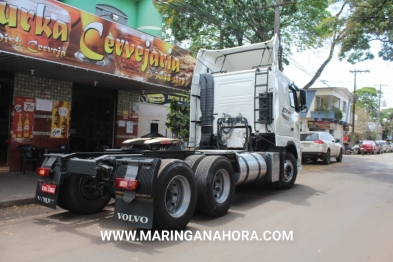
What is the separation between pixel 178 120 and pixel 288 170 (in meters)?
6.51

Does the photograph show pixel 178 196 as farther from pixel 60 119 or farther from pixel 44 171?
pixel 60 119

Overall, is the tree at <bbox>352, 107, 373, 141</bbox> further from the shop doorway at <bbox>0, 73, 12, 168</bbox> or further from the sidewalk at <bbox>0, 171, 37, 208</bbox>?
the sidewalk at <bbox>0, 171, 37, 208</bbox>

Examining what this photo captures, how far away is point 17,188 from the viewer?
25.3 feet

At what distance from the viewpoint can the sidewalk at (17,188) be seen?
21.9 feet

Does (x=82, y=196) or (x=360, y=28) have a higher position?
(x=360, y=28)

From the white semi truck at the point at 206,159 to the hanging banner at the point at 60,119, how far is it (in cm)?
459

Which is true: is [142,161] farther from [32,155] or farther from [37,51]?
[32,155]

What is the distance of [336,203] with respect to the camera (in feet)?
24.0

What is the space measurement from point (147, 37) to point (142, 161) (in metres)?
7.00

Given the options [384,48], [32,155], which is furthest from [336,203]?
[384,48]

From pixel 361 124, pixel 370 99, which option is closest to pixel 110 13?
pixel 361 124

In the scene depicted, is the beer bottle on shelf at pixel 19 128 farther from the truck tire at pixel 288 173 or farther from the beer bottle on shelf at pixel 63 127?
the truck tire at pixel 288 173

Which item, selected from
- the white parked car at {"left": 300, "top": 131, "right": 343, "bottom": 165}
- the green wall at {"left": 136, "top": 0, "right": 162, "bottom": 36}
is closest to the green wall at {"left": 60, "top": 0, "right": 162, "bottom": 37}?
the green wall at {"left": 136, "top": 0, "right": 162, "bottom": 36}

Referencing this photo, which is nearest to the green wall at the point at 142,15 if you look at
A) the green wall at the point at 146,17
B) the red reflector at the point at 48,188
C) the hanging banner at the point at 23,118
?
the green wall at the point at 146,17
